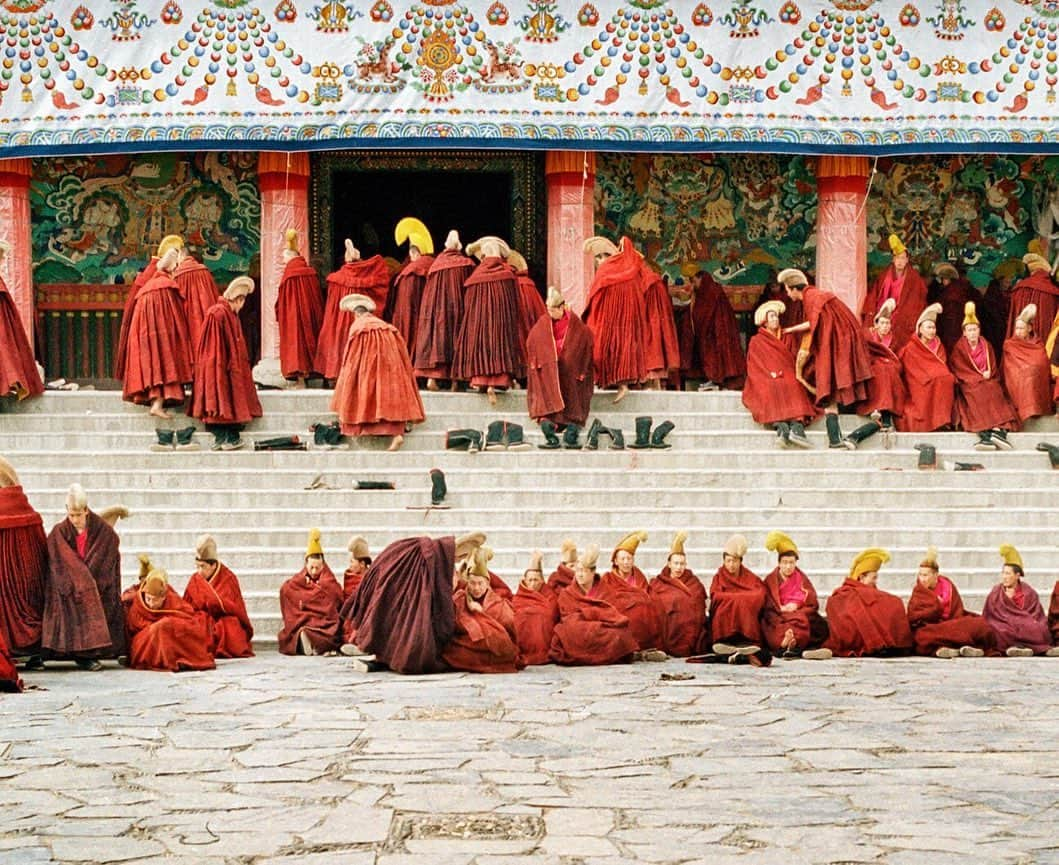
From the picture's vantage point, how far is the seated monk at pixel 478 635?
12.8m

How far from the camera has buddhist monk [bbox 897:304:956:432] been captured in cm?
1720

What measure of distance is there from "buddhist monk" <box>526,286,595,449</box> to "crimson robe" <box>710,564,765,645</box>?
324cm

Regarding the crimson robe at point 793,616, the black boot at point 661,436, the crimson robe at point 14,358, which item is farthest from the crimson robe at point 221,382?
the crimson robe at point 793,616

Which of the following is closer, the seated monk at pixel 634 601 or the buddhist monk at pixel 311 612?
the seated monk at pixel 634 601

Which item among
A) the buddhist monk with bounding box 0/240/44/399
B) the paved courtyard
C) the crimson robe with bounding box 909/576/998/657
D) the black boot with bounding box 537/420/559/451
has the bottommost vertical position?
the paved courtyard

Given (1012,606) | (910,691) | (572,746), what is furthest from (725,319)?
(572,746)

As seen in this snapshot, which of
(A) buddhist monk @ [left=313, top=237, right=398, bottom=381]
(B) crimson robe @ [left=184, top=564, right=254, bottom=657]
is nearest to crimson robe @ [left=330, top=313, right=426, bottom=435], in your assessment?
(A) buddhist monk @ [left=313, top=237, right=398, bottom=381]

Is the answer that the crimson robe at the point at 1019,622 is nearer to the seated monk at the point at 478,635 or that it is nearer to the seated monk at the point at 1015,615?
the seated monk at the point at 1015,615

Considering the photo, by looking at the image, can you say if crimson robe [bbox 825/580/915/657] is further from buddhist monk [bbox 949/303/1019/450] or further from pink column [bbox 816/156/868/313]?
pink column [bbox 816/156/868/313]

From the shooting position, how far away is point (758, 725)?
11094 mm

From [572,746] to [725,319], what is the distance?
1008 cm

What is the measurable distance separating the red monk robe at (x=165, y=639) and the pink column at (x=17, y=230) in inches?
263

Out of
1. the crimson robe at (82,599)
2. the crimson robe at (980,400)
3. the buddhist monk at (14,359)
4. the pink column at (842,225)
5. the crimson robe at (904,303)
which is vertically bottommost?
the crimson robe at (82,599)

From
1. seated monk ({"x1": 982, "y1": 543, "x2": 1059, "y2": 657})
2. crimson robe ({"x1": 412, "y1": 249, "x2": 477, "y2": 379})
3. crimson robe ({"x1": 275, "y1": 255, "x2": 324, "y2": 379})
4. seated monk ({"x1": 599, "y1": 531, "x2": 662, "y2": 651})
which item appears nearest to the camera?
seated monk ({"x1": 599, "y1": 531, "x2": 662, "y2": 651})
